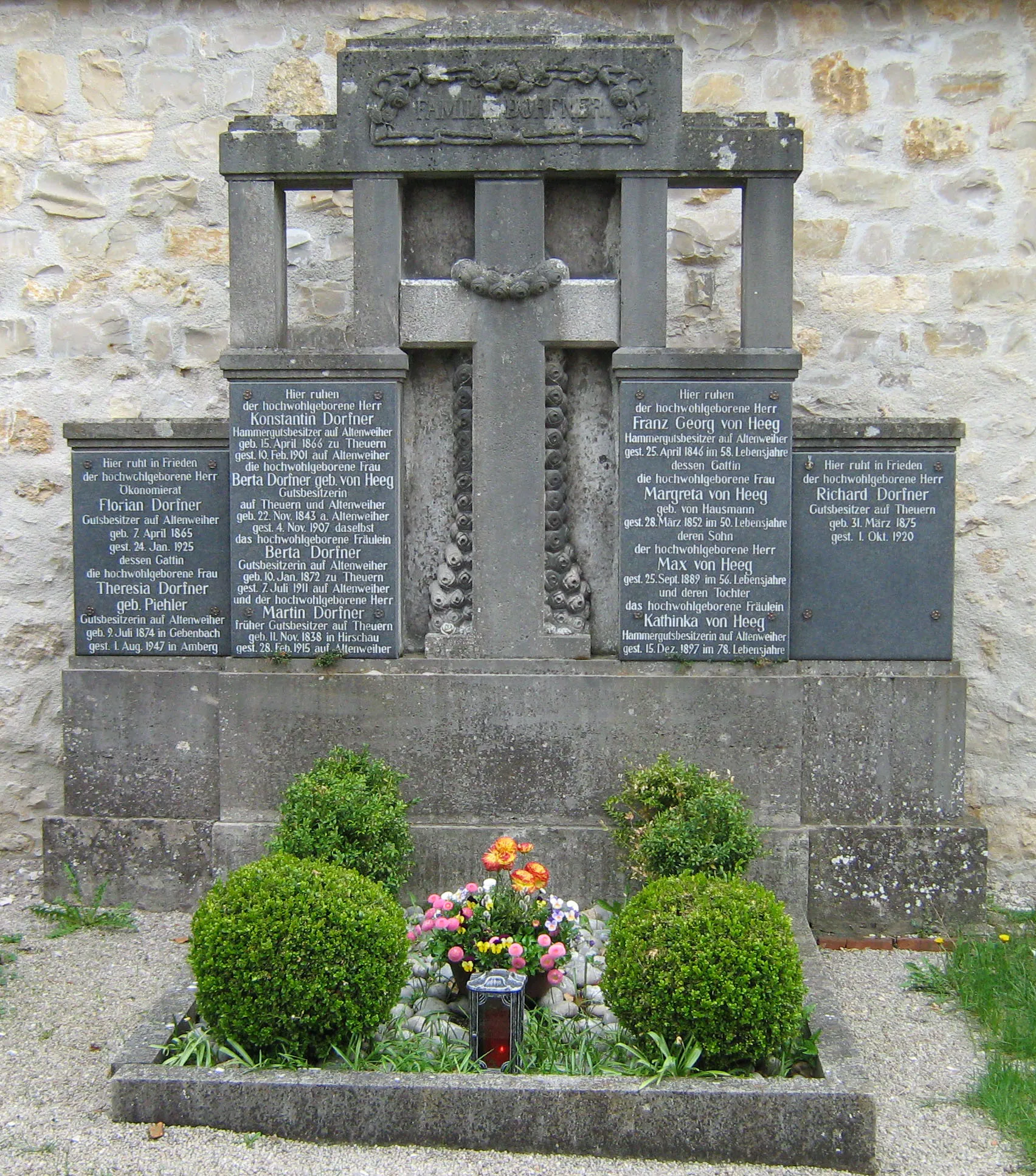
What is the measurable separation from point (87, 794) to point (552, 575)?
2.17 m

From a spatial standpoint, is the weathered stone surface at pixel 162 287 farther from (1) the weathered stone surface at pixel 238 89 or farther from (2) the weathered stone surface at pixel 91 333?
(1) the weathered stone surface at pixel 238 89

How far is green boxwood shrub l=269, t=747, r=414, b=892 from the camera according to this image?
13.8ft

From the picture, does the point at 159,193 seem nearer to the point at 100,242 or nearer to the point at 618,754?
the point at 100,242

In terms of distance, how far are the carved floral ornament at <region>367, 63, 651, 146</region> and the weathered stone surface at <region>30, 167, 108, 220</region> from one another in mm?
2118

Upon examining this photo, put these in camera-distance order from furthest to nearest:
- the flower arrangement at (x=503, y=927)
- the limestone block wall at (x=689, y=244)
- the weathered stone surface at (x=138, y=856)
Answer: the limestone block wall at (x=689, y=244) → the weathered stone surface at (x=138, y=856) → the flower arrangement at (x=503, y=927)

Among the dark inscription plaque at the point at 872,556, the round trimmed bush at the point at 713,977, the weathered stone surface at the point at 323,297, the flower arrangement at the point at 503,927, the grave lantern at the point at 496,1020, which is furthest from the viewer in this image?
the weathered stone surface at the point at 323,297

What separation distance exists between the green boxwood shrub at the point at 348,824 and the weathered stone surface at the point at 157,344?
105 inches

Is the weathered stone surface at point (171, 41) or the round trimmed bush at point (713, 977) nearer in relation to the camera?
the round trimmed bush at point (713, 977)

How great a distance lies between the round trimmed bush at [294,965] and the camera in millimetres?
3367

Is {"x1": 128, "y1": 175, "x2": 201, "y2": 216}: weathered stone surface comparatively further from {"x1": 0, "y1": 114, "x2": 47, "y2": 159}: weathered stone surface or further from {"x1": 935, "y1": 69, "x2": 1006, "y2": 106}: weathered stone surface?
{"x1": 935, "y1": 69, "x2": 1006, "y2": 106}: weathered stone surface

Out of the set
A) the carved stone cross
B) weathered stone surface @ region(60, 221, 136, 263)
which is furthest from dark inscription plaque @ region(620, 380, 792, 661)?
weathered stone surface @ region(60, 221, 136, 263)

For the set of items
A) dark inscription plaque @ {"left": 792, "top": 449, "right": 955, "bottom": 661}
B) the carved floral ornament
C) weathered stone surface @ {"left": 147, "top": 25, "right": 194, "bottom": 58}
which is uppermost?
weathered stone surface @ {"left": 147, "top": 25, "right": 194, "bottom": 58}

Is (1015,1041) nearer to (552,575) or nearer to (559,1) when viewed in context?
(552,575)

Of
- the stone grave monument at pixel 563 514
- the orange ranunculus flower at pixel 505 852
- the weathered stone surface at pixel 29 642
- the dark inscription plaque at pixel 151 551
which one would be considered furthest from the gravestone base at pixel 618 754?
the weathered stone surface at pixel 29 642
